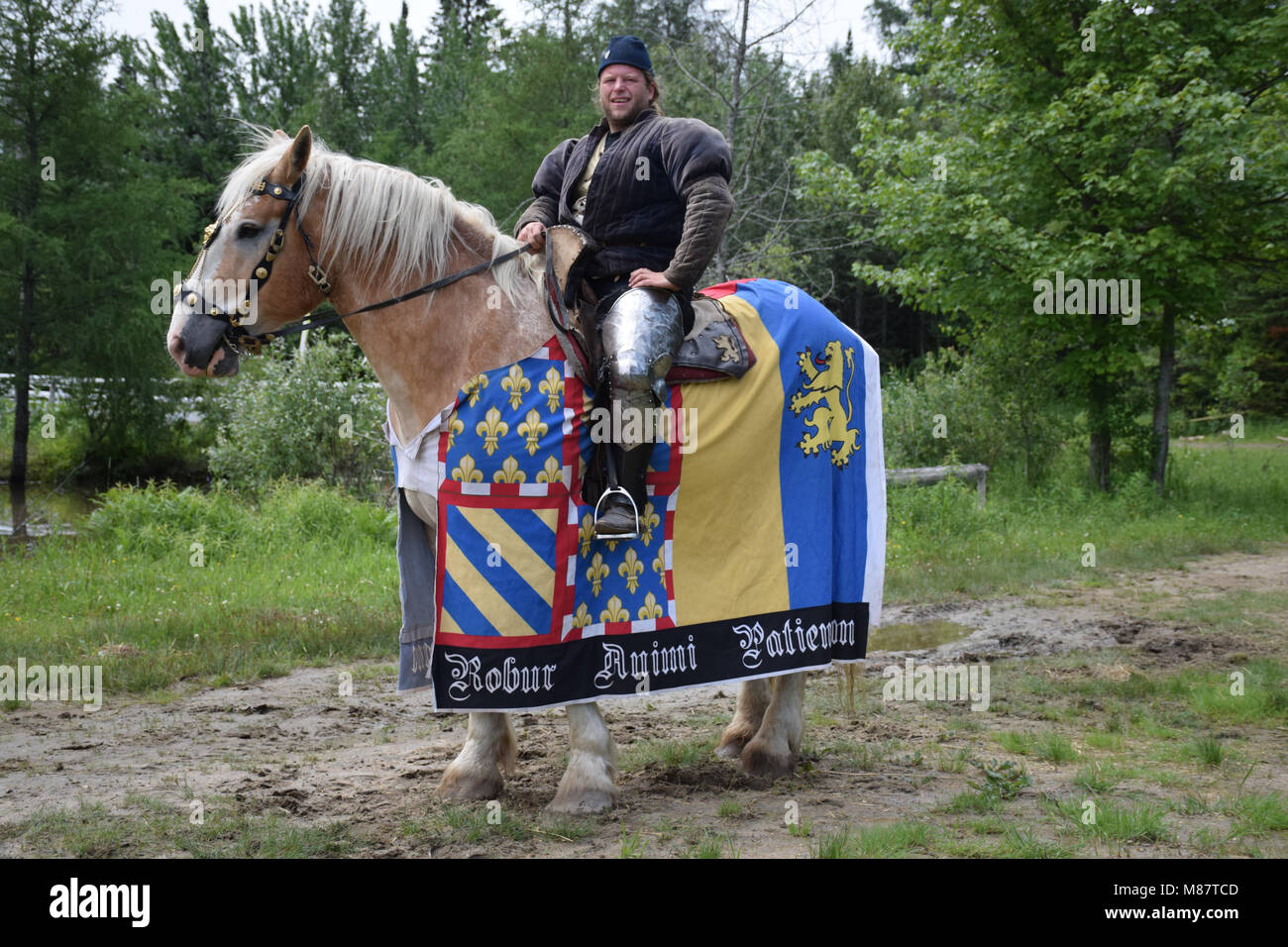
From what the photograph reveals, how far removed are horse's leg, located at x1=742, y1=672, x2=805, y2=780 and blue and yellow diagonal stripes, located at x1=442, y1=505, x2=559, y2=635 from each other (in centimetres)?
140

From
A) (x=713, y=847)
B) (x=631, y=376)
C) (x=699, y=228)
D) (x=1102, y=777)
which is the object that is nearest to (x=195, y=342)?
(x=631, y=376)

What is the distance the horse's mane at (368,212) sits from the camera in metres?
3.93

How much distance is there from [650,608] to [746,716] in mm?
1202

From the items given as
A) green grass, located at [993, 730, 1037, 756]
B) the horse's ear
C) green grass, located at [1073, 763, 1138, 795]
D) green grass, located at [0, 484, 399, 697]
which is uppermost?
the horse's ear

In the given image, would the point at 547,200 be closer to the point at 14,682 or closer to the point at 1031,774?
the point at 1031,774

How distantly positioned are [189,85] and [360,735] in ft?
95.7

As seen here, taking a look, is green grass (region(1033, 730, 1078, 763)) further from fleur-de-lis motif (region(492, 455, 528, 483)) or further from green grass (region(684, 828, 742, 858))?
fleur-de-lis motif (region(492, 455, 528, 483))

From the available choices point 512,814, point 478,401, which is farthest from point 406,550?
point 512,814

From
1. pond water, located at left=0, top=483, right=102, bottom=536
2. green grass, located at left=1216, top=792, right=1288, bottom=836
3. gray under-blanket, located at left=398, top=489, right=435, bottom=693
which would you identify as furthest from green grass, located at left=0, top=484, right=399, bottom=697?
green grass, located at left=1216, top=792, right=1288, bottom=836

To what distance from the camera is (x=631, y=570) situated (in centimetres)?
412

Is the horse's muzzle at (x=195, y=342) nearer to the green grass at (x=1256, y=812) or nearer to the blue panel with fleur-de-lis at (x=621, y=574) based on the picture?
the blue panel with fleur-de-lis at (x=621, y=574)

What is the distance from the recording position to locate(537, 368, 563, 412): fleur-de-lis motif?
3937 mm

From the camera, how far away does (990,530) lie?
1106cm

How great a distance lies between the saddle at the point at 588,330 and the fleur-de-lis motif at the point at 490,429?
370 millimetres
